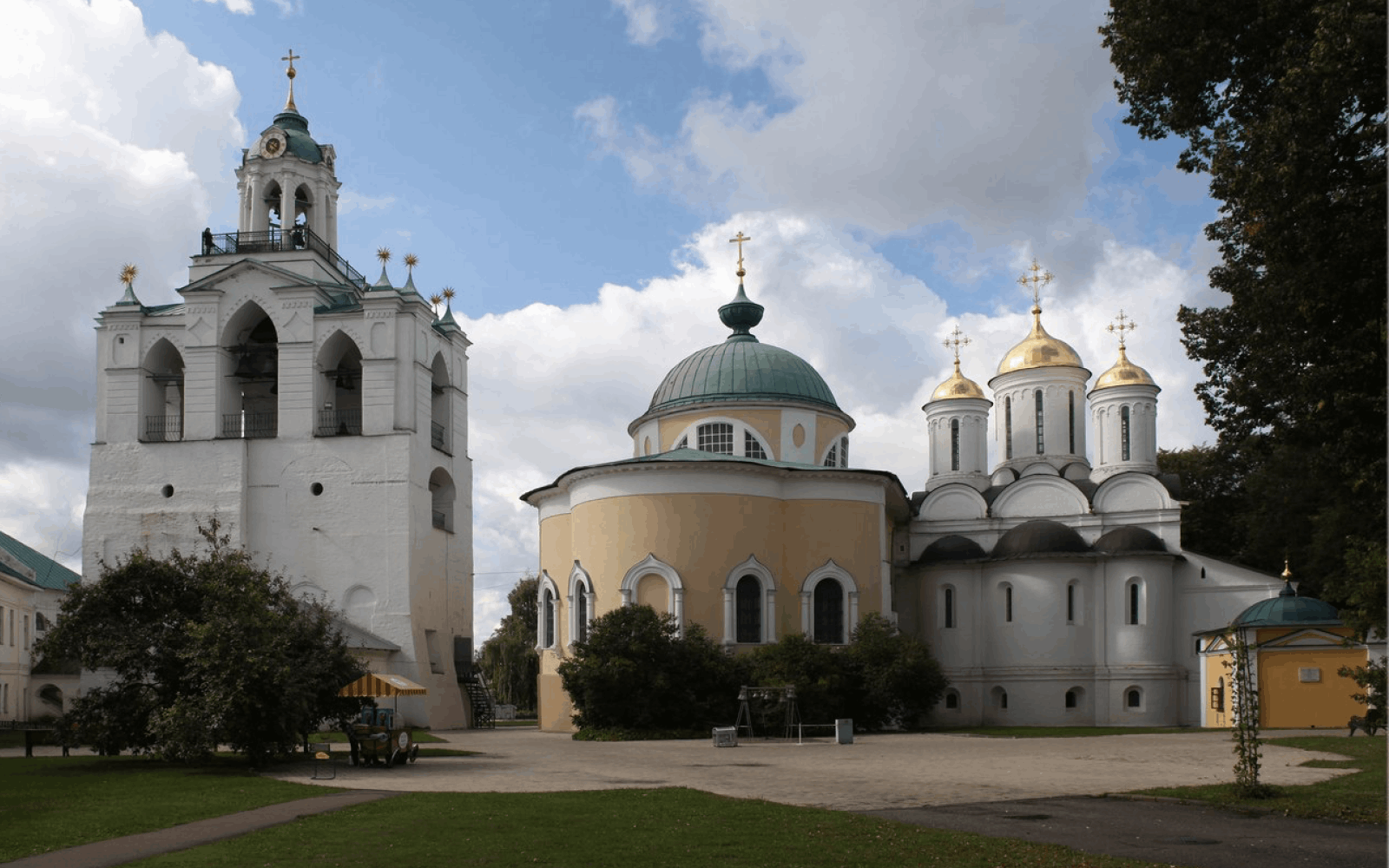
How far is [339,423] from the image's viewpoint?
4634cm

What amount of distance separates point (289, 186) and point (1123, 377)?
31.3 meters

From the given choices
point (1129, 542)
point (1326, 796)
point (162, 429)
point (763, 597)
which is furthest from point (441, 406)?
point (1326, 796)

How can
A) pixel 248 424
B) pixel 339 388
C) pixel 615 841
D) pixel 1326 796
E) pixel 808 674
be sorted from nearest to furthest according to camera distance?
pixel 615 841 → pixel 1326 796 → pixel 808 674 → pixel 248 424 → pixel 339 388

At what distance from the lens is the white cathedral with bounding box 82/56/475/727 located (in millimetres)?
42656

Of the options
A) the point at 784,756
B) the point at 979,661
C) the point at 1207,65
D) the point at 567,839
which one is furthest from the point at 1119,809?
the point at 979,661

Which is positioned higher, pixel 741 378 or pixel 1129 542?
pixel 741 378

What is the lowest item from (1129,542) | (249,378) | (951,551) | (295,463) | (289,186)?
(951,551)

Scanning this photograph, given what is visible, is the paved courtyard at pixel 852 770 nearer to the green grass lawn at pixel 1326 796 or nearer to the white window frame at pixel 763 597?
the green grass lawn at pixel 1326 796

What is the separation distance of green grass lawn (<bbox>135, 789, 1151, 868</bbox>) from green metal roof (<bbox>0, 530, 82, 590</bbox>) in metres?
45.7

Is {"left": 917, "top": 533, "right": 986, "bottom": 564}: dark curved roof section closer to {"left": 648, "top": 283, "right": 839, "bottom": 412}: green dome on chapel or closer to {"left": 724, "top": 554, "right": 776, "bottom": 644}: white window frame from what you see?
{"left": 648, "top": 283, "right": 839, "bottom": 412}: green dome on chapel

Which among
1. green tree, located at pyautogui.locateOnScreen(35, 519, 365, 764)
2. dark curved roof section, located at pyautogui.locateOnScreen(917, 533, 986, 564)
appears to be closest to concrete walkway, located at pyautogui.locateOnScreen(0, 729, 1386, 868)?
green tree, located at pyautogui.locateOnScreen(35, 519, 365, 764)

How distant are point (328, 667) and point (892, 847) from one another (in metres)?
14.4

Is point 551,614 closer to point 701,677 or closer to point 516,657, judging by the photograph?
point 701,677

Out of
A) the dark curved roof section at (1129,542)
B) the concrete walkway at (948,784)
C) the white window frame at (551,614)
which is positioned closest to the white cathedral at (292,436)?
the white window frame at (551,614)
